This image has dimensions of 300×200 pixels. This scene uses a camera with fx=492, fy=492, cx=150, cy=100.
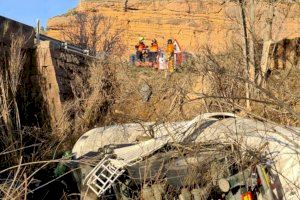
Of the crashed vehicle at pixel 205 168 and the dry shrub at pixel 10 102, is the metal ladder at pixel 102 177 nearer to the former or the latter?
the crashed vehicle at pixel 205 168

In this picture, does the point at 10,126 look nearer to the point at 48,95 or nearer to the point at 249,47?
the point at 48,95

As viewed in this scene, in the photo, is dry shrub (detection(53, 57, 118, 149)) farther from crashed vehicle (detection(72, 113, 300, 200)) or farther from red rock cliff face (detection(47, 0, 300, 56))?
red rock cliff face (detection(47, 0, 300, 56))

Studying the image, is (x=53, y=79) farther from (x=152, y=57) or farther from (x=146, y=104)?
(x=152, y=57)

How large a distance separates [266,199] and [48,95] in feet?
23.0

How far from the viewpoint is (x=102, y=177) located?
4645 mm

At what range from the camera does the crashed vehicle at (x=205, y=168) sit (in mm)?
4379

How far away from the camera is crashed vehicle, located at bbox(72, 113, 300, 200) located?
438cm

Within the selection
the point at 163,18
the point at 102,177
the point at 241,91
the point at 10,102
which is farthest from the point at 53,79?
the point at 163,18

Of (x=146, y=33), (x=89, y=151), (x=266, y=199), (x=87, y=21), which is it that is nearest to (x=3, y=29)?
(x=89, y=151)

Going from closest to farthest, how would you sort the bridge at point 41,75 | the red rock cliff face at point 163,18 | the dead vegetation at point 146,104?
the dead vegetation at point 146,104
the bridge at point 41,75
the red rock cliff face at point 163,18

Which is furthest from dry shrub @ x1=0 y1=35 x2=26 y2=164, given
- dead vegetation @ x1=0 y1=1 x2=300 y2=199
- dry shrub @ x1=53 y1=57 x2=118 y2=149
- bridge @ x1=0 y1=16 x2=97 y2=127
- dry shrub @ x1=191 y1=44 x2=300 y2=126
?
dry shrub @ x1=191 y1=44 x2=300 y2=126

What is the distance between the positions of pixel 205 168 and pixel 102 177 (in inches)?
38.3

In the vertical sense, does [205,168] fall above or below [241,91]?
below

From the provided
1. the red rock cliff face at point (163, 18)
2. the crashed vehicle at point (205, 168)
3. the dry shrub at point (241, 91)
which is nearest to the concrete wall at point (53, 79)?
the dry shrub at point (241, 91)
